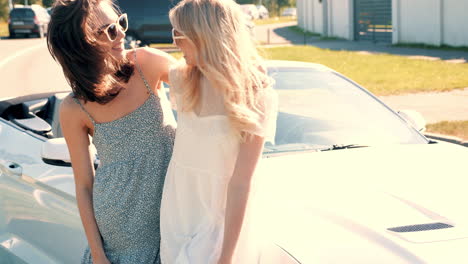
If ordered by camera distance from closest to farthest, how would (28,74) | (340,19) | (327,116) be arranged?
(327,116) < (28,74) < (340,19)

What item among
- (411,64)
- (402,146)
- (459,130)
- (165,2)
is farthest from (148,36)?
(402,146)

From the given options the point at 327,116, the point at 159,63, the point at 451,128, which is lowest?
the point at 451,128

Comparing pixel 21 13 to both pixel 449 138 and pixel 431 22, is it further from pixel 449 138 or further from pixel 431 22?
pixel 449 138

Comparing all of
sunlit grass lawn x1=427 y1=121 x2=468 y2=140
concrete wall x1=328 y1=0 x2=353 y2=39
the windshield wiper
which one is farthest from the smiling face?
concrete wall x1=328 y1=0 x2=353 y2=39

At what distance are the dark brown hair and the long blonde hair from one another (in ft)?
1.23

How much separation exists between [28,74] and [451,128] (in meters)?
13.0

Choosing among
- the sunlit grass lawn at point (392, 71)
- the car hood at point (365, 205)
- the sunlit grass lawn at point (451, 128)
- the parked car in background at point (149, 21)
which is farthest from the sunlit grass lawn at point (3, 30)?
the car hood at point (365, 205)

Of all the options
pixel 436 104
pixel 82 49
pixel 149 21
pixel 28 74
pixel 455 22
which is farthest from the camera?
pixel 149 21

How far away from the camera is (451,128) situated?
27.1ft

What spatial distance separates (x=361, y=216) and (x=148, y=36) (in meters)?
22.8

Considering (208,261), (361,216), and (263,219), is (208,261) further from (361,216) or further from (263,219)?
(361,216)

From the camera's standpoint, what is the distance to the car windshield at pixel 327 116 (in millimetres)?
3693

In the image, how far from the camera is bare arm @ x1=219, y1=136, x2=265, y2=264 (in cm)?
206

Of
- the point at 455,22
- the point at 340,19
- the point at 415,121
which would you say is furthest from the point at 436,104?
the point at 340,19
